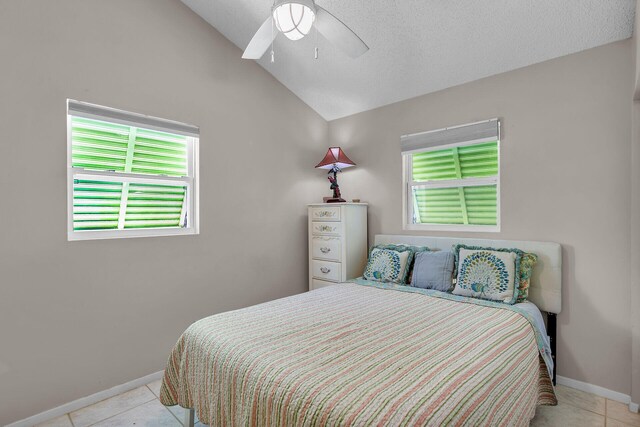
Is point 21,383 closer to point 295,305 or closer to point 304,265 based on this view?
point 295,305

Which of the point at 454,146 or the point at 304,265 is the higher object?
the point at 454,146

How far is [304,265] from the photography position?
11.8 ft

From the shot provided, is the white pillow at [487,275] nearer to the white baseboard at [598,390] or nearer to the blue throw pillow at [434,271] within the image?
the blue throw pillow at [434,271]

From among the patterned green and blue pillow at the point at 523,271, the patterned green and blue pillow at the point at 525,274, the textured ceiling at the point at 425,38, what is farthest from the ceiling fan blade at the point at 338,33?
the patterned green and blue pillow at the point at 525,274

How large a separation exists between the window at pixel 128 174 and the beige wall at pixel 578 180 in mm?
2480

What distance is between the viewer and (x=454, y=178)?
9.75ft

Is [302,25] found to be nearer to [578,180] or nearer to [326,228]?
[326,228]

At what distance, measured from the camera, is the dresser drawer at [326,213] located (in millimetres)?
3193

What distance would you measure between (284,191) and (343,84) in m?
1.20

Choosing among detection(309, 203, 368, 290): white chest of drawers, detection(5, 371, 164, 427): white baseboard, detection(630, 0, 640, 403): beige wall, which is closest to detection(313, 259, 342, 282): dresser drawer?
detection(309, 203, 368, 290): white chest of drawers

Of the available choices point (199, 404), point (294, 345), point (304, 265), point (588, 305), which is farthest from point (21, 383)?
point (588, 305)

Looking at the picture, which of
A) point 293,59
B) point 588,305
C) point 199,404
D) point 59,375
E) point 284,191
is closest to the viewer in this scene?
point 199,404

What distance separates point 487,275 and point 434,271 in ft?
1.27

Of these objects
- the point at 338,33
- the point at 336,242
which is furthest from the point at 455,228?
the point at 338,33
